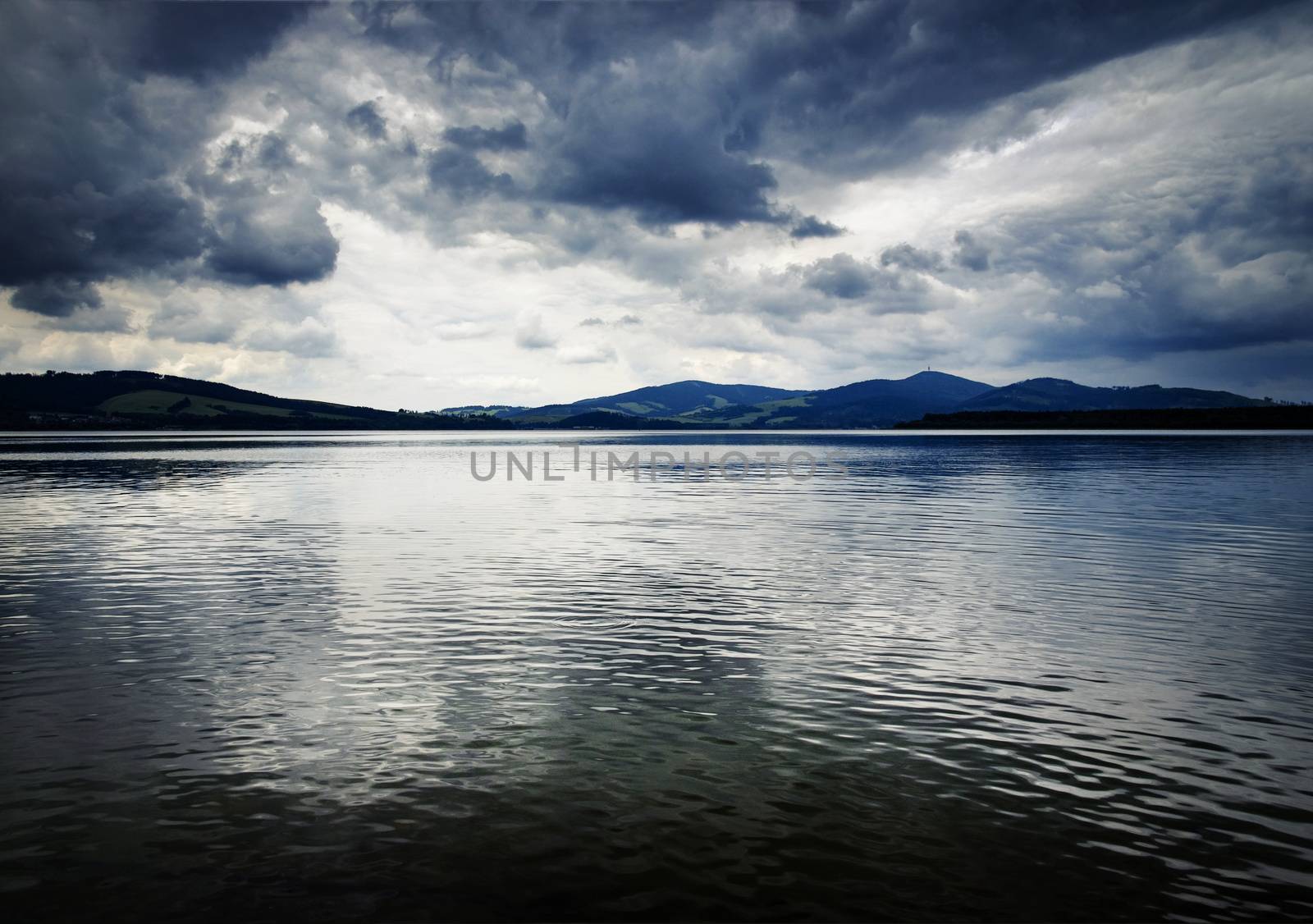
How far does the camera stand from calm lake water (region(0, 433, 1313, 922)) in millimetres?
10102

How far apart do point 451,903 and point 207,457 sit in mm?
135431

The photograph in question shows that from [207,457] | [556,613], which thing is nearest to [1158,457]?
[556,613]

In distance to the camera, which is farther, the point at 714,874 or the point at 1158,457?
the point at 1158,457

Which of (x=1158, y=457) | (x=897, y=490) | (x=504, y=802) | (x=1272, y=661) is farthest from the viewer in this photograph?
(x=1158, y=457)

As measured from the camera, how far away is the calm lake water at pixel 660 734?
10102 millimetres

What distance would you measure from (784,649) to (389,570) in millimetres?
18443

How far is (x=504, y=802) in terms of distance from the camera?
40.1 ft

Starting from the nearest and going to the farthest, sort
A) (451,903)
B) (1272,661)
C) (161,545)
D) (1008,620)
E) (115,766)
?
(451,903), (115,766), (1272,661), (1008,620), (161,545)

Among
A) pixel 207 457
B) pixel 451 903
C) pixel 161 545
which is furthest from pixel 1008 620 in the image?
pixel 207 457

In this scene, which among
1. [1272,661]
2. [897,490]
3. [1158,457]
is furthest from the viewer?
[1158,457]

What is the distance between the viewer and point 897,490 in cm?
6956

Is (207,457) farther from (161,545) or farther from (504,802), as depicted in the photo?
(504,802)

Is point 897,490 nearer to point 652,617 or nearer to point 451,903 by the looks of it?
point 652,617

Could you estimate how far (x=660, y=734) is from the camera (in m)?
15.0
